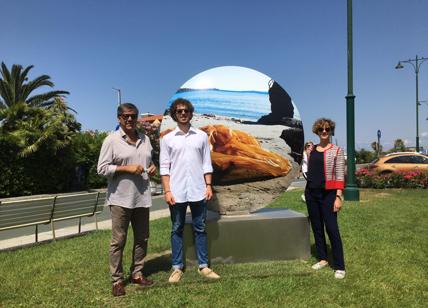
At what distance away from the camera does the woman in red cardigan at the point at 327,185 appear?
4.58m

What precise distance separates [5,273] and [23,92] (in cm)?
2267

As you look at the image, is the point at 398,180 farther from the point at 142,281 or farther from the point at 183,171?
the point at 142,281

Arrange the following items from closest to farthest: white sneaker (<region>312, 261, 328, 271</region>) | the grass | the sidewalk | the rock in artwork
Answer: the grass
white sneaker (<region>312, 261, 328, 271</region>)
the rock in artwork
the sidewalk

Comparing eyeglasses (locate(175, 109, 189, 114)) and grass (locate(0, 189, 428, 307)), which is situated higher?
eyeglasses (locate(175, 109, 189, 114))

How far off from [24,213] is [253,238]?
3.95 metres

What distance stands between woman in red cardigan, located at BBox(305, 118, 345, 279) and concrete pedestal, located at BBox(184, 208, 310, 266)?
0.35 meters

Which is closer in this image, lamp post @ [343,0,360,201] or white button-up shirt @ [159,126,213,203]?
white button-up shirt @ [159,126,213,203]

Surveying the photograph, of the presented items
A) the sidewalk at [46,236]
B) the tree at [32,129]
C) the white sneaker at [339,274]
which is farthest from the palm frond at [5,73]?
the white sneaker at [339,274]

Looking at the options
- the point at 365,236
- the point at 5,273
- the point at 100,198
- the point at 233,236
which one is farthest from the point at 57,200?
the point at 365,236

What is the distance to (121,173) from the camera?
4.08m

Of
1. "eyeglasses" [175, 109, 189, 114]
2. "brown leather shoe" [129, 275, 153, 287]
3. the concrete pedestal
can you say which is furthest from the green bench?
"eyeglasses" [175, 109, 189, 114]

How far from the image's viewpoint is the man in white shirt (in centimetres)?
426

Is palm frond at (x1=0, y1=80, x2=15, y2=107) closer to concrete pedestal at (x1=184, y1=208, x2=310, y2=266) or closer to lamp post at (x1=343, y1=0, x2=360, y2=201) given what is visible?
lamp post at (x1=343, y1=0, x2=360, y2=201)

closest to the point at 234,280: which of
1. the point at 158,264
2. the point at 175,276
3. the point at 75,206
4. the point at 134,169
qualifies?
the point at 175,276
